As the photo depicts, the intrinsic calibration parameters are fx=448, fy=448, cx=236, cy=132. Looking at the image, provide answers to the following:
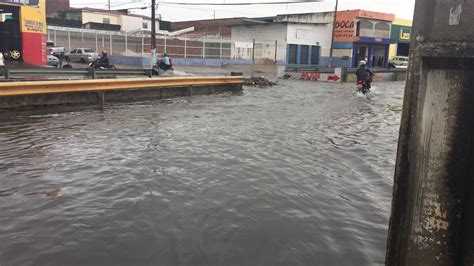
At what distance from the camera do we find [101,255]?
4430 mm

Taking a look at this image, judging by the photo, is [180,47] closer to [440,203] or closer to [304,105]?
[304,105]

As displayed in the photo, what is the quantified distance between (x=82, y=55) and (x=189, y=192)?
36.5 meters

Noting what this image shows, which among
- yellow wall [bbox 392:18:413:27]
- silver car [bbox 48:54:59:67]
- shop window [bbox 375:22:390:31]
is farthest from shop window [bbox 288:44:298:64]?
silver car [bbox 48:54:59:67]

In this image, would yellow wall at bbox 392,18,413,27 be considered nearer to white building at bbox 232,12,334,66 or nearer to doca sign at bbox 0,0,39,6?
white building at bbox 232,12,334,66

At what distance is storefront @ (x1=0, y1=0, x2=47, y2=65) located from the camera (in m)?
21.5

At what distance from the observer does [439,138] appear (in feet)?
9.67

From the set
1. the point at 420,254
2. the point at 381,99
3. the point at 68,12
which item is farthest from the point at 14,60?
the point at 68,12

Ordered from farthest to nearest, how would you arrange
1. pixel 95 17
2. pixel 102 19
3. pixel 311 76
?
pixel 102 19 → pixel 95 17 → pixel 311 76

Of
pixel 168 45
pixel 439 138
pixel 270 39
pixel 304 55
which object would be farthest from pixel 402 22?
pixel 439 138

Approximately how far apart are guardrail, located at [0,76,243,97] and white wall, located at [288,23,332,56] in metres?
31.5

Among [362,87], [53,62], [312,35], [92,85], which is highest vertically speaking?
[312,35]

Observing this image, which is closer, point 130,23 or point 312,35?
point 312,35

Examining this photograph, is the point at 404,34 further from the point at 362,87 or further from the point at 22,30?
the point at 22,30

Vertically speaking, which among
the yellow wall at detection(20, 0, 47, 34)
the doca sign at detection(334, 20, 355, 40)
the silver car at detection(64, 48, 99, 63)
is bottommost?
the silver car at detection(64, 48, 99, 63)
